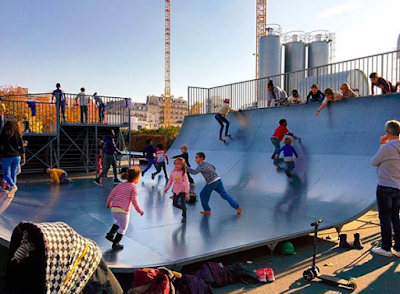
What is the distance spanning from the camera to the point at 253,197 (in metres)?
9.57

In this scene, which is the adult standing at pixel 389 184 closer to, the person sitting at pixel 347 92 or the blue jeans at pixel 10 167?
the person sitting at pixel 347 92

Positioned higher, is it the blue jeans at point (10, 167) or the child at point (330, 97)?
the child at point (330, 97)

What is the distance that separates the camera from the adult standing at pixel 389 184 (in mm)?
5672

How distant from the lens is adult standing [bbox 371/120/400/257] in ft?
18.6

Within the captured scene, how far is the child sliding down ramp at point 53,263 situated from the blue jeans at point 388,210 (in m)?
4.52

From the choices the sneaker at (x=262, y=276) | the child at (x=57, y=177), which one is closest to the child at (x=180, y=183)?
the sneaker at (x=262, y=276)

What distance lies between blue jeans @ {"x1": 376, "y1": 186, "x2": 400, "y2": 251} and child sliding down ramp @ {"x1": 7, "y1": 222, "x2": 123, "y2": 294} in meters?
4.52

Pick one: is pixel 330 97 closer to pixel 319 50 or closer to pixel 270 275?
pixel 270 275

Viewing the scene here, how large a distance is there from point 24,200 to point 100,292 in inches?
263

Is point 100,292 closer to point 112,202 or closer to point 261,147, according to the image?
point 112,202

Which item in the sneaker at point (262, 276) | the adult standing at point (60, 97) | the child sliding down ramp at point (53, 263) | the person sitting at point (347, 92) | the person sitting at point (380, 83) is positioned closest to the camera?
the child sliding down ramp at point (53, 263)

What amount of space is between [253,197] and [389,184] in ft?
14.1

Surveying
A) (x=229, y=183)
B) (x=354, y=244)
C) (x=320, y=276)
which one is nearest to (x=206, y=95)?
(x=229, y=183)

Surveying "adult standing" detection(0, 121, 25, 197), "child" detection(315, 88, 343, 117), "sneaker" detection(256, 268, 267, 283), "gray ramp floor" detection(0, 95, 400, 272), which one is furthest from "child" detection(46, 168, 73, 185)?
"sneaker" detection(256, 268, 267, 283)
